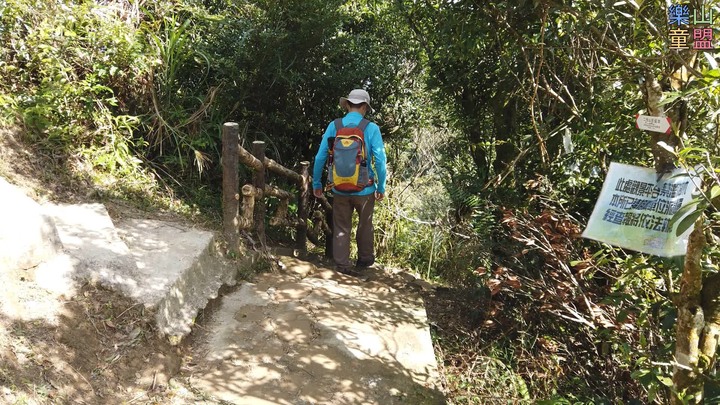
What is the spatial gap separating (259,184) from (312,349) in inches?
69.4

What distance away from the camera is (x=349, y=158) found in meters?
4.63

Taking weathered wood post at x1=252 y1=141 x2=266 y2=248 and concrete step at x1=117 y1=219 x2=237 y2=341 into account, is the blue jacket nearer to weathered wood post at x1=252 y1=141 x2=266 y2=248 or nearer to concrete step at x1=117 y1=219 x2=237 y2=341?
weathered wood post at x1=252 y1=141 x2=266 y2=248

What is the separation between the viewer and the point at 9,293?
259 centimetres

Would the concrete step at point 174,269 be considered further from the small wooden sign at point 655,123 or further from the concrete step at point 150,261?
the small wooden sign at point 655,123

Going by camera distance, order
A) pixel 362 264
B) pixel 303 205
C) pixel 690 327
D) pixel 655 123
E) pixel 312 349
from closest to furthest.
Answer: pixel 690 327
pixel 655 123
pixel 312 349
pixel 362 264
pixel 303 205

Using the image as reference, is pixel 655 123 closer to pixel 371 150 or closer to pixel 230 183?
pixel 371 150

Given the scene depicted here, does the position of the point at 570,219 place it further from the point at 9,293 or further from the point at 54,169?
the point at 54,169

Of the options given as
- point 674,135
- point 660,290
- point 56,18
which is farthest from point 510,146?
point 56,18

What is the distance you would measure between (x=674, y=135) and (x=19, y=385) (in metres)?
2.93

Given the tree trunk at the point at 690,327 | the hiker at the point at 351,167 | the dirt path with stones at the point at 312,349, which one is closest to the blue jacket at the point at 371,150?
the hiker at the point at 351,167

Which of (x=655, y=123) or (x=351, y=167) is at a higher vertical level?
(x=655, y=123)

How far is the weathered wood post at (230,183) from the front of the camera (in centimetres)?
408

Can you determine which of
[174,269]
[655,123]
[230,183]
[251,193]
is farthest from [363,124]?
[655,123]

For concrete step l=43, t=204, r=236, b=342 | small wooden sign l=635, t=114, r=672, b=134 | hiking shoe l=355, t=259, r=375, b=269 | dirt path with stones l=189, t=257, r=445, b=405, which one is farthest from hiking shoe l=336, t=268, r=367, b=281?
small wooden sign l=635, t=114, r=672, b=134
